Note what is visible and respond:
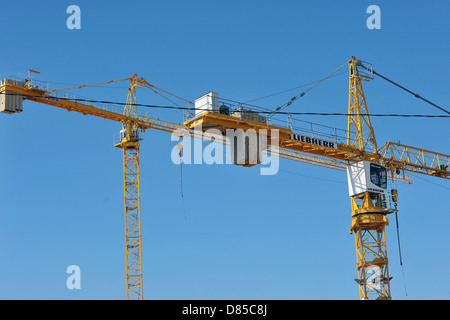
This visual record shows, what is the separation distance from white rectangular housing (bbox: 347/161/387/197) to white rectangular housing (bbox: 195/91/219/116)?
24074 mm

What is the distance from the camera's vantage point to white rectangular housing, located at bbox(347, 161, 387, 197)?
3017 inches

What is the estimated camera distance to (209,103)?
191 feet

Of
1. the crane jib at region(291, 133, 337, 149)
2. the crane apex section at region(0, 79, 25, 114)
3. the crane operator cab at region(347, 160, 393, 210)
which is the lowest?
the crane operator cab at region(347, 160, 393, 210)

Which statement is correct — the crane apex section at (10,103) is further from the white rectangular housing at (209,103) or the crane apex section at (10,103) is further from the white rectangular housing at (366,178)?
the white rectangular housing at (366,178)

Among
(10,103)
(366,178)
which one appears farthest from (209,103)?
(366,178)

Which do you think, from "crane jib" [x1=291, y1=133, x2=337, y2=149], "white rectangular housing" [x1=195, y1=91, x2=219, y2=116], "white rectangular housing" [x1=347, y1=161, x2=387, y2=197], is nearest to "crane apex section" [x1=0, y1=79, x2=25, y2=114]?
"white rectangular housing" [x1=195, y1=91, x2=219, y2=116]

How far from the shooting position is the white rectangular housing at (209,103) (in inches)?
2283

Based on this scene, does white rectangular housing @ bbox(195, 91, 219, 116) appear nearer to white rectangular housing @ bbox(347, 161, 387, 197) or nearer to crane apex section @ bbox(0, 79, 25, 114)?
crane apex section @ bbox(0, 79, 25, 114)

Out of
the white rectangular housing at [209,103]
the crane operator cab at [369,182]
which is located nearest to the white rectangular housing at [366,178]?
the crane operator cab at [369,182]

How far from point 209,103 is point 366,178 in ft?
82.5

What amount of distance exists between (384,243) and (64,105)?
121 ft

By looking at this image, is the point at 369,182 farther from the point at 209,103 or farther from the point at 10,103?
the point at 10,103
